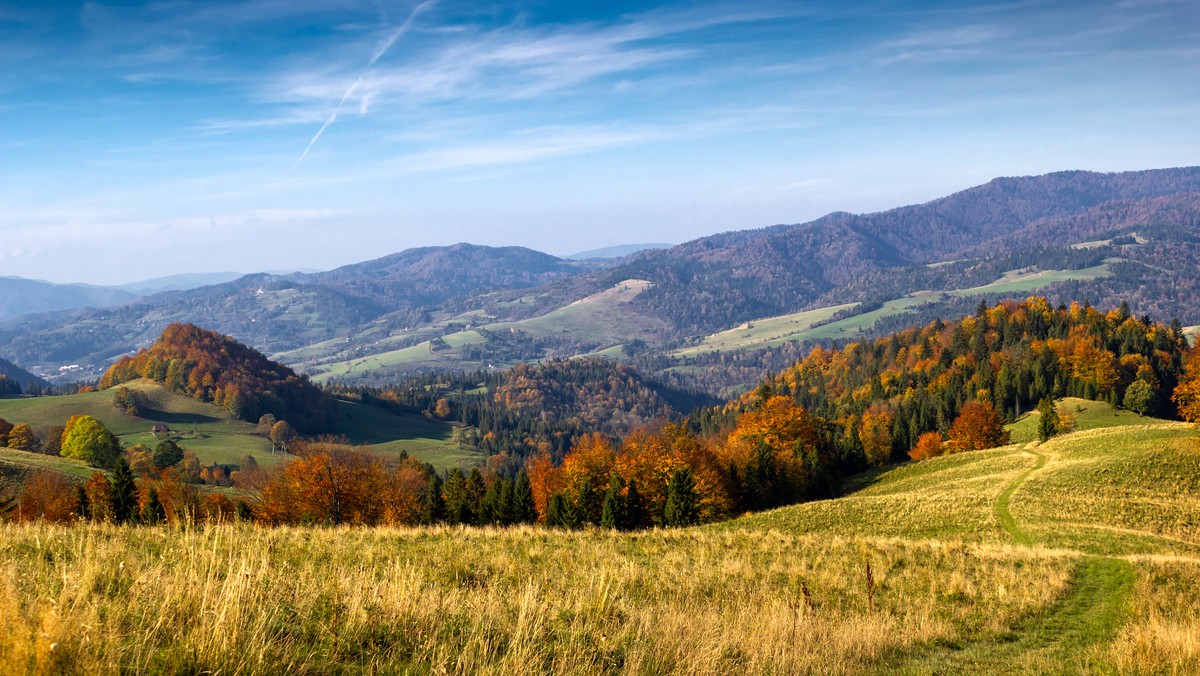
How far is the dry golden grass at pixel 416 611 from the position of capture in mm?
4711

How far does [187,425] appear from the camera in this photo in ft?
567

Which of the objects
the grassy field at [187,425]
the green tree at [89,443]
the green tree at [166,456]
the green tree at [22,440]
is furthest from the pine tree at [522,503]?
the green tree at [22,440]

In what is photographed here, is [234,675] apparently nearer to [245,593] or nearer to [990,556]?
[245,593]

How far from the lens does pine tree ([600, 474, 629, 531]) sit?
46.5m

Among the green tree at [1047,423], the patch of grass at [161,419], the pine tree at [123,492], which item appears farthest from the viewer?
the patch of grass at [161,419]

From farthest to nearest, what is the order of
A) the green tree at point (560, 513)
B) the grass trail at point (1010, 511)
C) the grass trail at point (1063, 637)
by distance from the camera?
the green tree at point (560, 513), the grass trail at point (1010, 511), the grass trail at point (1063, 637)

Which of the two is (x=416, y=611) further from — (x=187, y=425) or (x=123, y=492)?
(x=187, y=425)

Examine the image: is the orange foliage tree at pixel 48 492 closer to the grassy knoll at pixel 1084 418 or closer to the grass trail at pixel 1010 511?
the grass trail at pixel 1010 511

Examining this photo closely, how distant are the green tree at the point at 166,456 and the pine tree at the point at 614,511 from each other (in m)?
95.0

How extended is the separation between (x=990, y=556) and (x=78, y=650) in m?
25.3

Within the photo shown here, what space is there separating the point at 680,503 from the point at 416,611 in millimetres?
47203

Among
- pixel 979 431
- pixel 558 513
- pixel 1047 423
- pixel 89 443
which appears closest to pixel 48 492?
pixel 558 513

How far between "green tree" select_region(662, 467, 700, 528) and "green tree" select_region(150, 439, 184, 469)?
321ft

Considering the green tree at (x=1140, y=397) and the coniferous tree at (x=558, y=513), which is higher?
the coniferous tree at (x=558, y=513)
